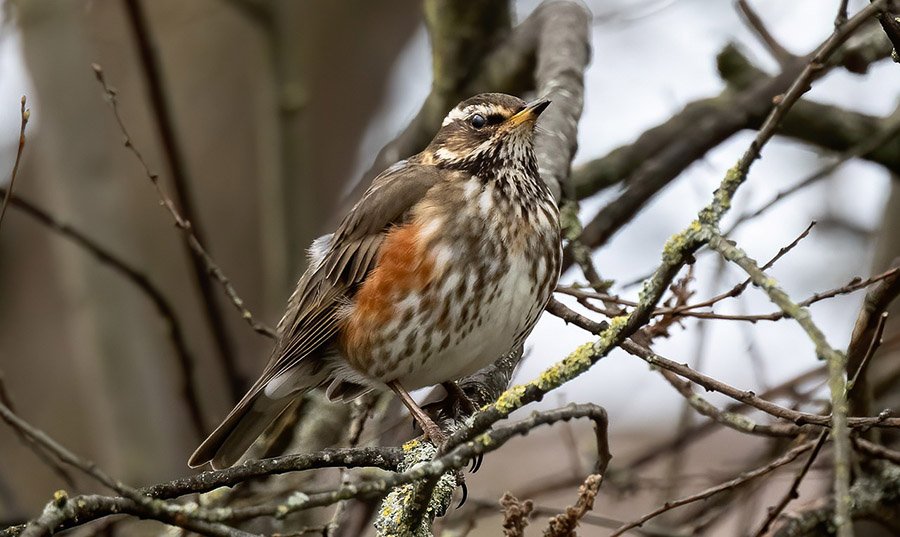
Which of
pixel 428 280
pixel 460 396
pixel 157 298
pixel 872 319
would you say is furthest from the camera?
pixel 157 298

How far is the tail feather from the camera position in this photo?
4.49 metres

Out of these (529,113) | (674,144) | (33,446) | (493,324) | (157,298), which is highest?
(674,144)

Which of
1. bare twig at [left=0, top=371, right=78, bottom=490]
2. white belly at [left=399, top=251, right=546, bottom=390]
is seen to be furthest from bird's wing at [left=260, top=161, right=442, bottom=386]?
bare twig at [left=0, top=371, right=78, bottom=490]

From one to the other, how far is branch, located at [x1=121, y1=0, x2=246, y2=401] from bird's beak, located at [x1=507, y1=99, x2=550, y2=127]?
5.73 feet

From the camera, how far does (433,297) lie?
4.22 metres

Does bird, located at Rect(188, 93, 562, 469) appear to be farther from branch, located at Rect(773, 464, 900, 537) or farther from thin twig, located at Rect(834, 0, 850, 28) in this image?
thin twig, located at Rect(834, 0, 850, 28)

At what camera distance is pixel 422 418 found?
401cm

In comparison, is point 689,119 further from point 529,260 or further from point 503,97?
point 529,260

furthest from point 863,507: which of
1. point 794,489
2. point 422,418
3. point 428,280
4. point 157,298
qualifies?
point 157,298

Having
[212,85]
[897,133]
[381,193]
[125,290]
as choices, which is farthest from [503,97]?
[212,85]

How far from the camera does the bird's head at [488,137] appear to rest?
15.5 feet

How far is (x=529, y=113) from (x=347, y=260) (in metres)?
0.97

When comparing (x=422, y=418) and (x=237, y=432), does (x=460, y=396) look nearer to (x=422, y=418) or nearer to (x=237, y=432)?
(x=422, y=418)

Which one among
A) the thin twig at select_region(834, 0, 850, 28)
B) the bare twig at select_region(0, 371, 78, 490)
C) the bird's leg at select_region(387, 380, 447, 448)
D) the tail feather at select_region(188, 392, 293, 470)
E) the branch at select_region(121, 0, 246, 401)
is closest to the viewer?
the thin twig at select_region(834, 0, 850, 28)
